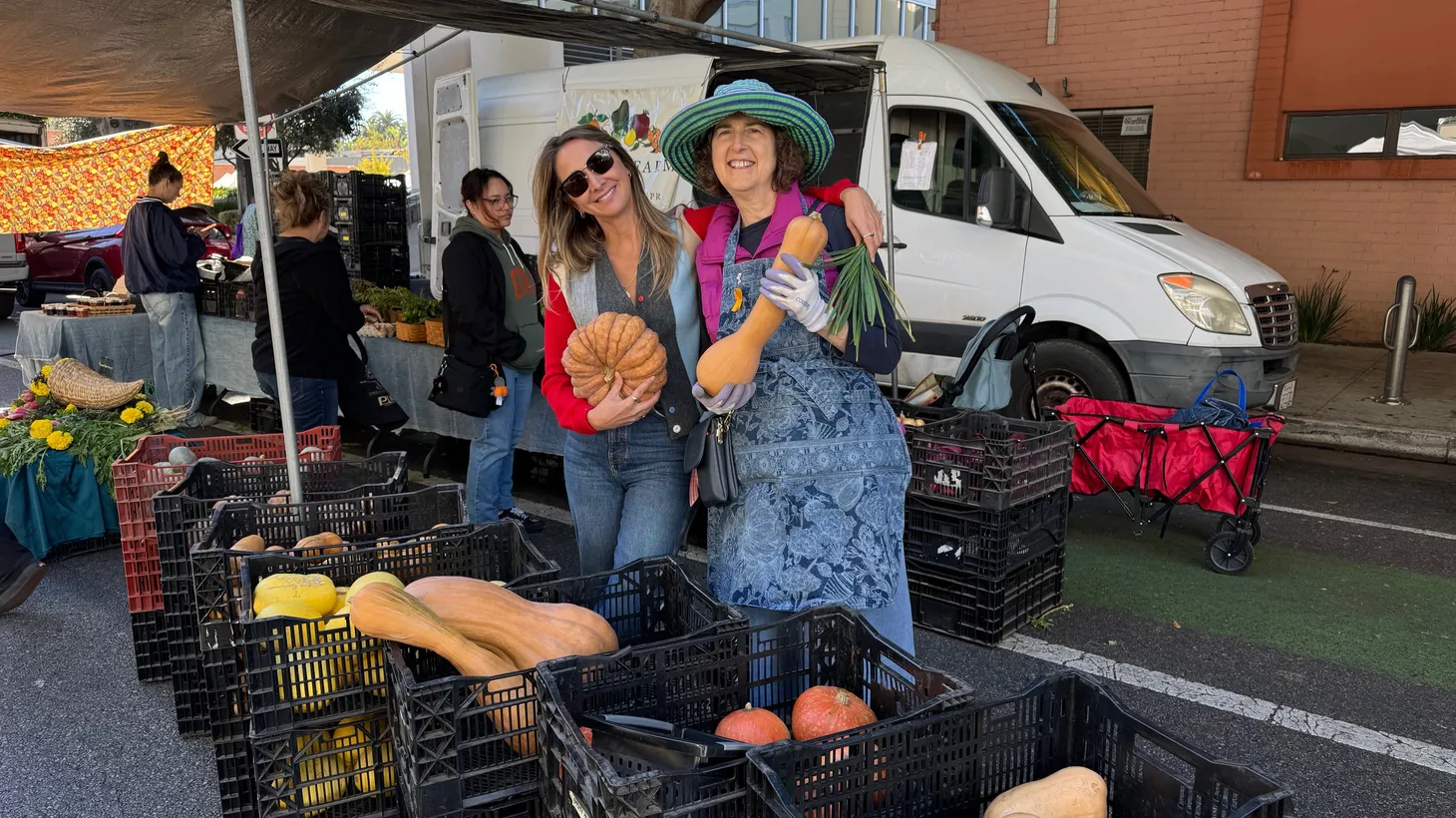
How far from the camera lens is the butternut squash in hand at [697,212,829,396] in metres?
2.00

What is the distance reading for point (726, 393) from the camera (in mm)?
2107

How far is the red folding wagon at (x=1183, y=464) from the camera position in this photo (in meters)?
4.76

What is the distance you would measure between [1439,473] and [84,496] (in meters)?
8.62

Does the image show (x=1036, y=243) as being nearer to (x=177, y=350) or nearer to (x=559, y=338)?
(x=559, y=338)

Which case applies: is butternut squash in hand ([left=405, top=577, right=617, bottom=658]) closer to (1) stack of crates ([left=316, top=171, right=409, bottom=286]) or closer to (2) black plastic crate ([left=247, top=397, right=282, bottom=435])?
(2) black plastic crate ([left=247, top=397, right=282, bottom=435])

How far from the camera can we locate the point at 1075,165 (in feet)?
23.6

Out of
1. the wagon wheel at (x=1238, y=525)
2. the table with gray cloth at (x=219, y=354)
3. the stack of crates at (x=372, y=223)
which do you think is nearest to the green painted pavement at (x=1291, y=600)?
the wagon wheel at (x=1238, y=525)

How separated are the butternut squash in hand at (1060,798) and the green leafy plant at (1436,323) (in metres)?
11.3

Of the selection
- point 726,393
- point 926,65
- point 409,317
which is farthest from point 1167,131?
point 726,393

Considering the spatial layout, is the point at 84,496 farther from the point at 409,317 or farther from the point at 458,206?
the point at 458,206

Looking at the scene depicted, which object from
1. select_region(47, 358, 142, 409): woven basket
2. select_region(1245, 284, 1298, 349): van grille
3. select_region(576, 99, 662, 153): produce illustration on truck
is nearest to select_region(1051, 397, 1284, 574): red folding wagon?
select_region(1245, 284, 1298, 349): van grille

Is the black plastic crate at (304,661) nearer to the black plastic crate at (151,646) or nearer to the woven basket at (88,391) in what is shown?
the black plastic crate at (151,646)

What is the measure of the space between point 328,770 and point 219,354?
6.80 meters

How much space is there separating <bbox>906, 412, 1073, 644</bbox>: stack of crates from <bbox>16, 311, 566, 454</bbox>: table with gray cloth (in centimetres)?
275
